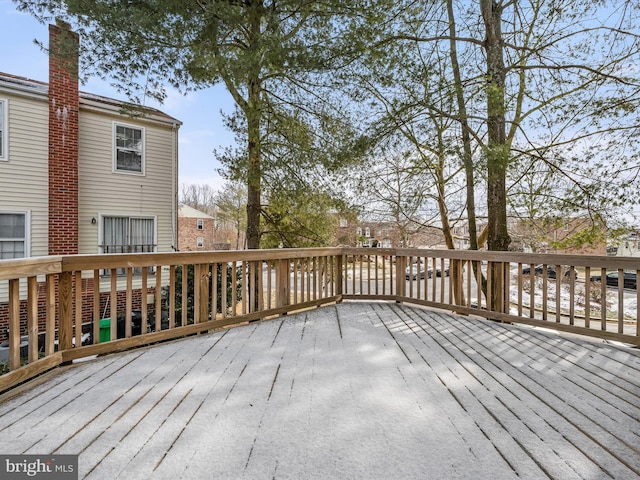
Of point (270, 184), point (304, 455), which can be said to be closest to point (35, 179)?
point (270, 184)

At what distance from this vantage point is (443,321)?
12.9 ft

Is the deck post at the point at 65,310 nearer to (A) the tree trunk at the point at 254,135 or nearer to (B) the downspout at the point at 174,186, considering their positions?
(A) the tree trunk at the point at 254,135

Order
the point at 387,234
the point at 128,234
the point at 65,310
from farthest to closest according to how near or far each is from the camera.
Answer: the point at 387,234 → the point at 128,234 → the point at 65,310


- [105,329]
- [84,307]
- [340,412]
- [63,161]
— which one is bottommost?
[105,329]

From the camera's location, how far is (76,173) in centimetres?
709

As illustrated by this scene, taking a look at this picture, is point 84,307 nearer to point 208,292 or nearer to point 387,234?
point 208,292

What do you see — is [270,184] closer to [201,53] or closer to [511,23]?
[201,53]

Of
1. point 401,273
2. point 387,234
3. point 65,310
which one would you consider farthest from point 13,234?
point 387,234

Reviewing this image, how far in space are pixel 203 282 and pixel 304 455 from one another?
2.26 metres

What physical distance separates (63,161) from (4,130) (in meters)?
1.08

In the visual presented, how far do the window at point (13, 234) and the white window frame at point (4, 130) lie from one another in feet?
3.81

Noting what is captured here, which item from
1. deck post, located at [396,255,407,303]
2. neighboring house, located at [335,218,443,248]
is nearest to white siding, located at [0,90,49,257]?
neighboring house, located at [335,218,443,248]

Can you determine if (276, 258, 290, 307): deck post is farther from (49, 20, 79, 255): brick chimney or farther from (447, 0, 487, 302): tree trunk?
(49, 20, 79, 255): brick chimney

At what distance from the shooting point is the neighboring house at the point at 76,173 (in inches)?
259
